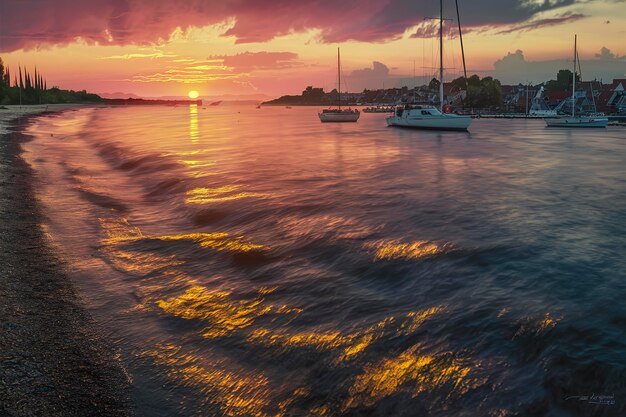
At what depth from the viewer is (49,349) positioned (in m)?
7.17

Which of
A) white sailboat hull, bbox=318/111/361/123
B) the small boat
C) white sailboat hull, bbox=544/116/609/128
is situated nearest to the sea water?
the small boat

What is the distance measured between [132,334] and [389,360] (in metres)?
4.30

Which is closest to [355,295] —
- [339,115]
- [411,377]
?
[411,377]

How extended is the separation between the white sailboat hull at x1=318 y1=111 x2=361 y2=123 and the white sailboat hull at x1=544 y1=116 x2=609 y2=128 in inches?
1514

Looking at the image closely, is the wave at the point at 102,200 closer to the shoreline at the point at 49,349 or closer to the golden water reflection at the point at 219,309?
the shoreline at the point at 49,349

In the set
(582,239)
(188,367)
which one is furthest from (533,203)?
(188,367)

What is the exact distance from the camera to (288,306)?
9586 millimetres

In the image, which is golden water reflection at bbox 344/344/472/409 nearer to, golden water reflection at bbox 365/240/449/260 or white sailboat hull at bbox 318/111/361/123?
golden water reflection at bbox 365/240/449/260

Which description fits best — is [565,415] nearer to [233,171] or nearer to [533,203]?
[533,203]

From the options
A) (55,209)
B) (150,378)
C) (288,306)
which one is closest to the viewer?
(150,378)

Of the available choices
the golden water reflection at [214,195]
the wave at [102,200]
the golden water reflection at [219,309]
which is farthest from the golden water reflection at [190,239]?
the golden water reflection at [214,195]

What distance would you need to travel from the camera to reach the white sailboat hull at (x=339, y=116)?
105 meters

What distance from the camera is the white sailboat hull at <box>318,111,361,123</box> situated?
10527cm

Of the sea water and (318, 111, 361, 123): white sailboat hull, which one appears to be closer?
the sea water
